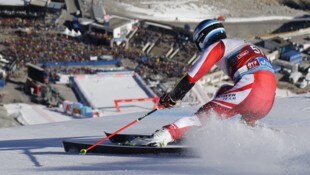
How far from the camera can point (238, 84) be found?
4004 mm

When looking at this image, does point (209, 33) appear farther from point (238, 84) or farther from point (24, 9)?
point (24, 9)

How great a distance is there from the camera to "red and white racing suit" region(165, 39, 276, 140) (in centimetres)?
398

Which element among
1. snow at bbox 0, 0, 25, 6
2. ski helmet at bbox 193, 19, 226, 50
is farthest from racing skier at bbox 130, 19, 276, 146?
snow at bbox 0, 0, 25, 6

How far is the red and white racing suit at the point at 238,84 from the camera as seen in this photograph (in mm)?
3979

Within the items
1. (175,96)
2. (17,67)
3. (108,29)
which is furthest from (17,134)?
(108,29)

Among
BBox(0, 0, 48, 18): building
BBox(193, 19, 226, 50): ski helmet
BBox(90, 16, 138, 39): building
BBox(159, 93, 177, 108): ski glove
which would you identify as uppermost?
BBox(0, 0, 48, 18): building

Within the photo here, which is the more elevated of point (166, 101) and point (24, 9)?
point (24, 9)

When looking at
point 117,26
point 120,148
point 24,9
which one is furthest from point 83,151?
point 24,9

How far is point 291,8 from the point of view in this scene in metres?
39.3

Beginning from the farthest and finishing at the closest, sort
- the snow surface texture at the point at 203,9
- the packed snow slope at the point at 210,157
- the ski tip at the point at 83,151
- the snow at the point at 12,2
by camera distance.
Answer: the snow surface texture at the point at 203,9, the snow at the point at 12,2, the ski tip at the point at 83,151, the packed snow slope at the point at 210,157

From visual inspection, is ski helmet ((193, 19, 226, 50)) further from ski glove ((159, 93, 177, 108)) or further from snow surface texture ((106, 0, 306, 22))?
snow surface texture ((106, 0, 306, 22))

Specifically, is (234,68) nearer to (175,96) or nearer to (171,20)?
(175,96)

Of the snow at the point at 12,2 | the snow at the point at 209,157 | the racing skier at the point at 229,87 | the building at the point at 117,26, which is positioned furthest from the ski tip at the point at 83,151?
the snow at the point at 12,2

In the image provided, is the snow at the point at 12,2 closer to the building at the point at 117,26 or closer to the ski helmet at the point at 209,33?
the building at the point at 117,26
